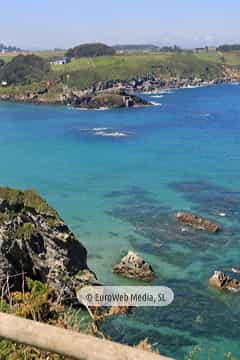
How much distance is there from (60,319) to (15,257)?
17.9m

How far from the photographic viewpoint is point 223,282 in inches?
937

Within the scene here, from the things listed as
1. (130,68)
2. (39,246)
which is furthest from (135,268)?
(130,68)

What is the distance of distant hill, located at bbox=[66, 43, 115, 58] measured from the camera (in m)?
182

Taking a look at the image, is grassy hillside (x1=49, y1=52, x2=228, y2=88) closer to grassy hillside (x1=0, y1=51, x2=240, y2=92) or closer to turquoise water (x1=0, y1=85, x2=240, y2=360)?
grassy hillside (x1=0, y1=51, x2=240, y2=92)

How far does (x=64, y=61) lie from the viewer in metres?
169

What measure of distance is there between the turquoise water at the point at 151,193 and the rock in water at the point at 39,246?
2346 mm

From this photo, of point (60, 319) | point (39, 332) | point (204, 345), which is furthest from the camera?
Answer: point (204, 345)

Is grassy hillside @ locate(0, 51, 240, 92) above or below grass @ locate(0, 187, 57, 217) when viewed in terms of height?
above

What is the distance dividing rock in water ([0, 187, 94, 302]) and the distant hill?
16025 centimetres

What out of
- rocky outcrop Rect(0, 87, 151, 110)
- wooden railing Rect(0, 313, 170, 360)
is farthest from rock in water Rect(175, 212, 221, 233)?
rocky outcrop Rect(0, 87, 151, 110)

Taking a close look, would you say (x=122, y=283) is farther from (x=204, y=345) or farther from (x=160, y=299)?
(x=160, y=299)

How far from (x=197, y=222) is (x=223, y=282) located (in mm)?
9528

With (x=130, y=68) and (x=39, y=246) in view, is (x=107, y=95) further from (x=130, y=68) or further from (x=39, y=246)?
(x=39, y=246)

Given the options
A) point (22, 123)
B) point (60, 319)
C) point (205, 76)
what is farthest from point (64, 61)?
point (60, 319)
